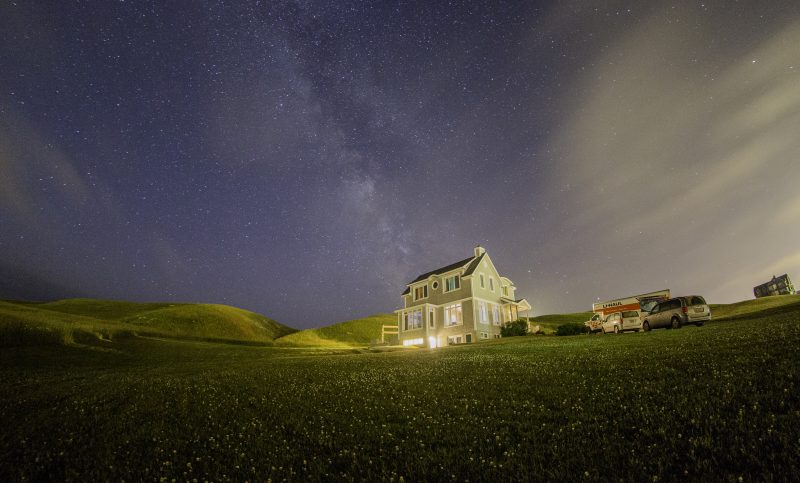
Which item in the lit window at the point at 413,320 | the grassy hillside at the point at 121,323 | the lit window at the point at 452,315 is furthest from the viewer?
the lit window at the point at 413,320

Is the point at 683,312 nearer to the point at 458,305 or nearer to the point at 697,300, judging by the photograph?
the point at 697,300

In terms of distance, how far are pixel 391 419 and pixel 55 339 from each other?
46.9 meters

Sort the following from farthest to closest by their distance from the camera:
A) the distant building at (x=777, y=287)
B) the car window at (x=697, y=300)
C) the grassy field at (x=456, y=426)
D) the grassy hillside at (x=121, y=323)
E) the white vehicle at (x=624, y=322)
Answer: the distant building at (x=777, y=287)
the grassy hillside at (x=121, y=323)
the white vehicle at (x=624, y=322)
the car window at (x=697, y=300)
the grassy field at (x=456, y=426)

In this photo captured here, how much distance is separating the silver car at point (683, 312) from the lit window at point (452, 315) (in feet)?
78.6

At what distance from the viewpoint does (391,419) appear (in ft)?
29.6

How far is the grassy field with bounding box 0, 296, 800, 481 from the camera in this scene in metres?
5.80

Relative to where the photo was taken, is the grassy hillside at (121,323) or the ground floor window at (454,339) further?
the ground floor window at (454,339)

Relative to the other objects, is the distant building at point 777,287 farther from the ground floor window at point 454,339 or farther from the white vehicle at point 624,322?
the ground floor window at point 454,339

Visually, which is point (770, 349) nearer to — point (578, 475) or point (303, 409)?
point (578, 475)

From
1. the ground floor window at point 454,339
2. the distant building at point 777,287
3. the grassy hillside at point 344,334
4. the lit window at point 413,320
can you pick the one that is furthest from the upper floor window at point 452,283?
the distant building at point 777,287

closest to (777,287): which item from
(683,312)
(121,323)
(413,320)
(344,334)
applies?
(683,312)

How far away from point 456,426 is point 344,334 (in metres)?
78.4

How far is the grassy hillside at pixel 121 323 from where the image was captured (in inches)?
1508

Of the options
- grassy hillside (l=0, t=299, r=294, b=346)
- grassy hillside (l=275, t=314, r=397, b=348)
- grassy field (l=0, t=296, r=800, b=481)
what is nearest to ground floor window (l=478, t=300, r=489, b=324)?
grassy field (l=0, t=296, r=800, b=481)
